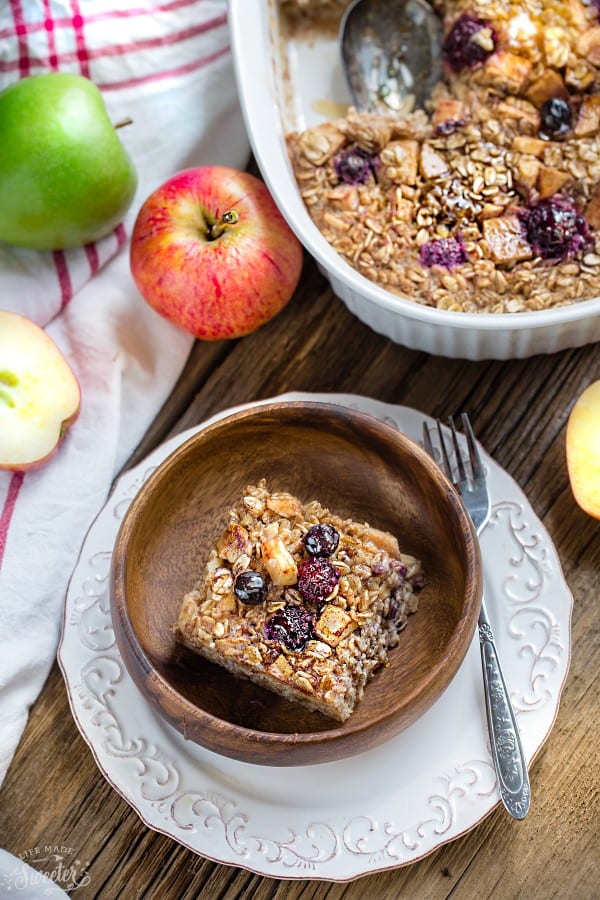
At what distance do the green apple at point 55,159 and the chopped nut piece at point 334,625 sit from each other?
845 millimetres

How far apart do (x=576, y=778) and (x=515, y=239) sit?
2.95 feet

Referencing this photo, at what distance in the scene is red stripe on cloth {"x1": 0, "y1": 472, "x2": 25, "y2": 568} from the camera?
1.76m

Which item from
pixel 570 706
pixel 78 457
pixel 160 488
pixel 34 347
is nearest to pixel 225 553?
pixel 160 488

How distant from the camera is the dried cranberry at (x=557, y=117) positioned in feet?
5.59

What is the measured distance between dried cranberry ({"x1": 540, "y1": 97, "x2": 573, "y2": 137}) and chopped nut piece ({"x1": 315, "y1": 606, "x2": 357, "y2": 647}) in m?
0.90

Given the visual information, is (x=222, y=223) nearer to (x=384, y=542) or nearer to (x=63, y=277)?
(x=63, y=277)

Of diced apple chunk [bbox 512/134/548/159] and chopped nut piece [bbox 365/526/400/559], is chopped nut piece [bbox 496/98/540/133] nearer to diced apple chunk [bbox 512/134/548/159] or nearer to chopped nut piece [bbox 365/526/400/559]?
diced apple chunk [bbox 512/134/548/159]

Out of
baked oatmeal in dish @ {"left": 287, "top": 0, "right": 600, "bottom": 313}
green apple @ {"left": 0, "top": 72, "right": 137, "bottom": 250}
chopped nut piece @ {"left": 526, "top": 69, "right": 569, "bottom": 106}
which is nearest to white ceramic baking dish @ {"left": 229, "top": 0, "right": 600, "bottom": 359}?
baked oatmeal in dish @ {"left": 287, "top": 0, "right": 600, "bottom": 313}

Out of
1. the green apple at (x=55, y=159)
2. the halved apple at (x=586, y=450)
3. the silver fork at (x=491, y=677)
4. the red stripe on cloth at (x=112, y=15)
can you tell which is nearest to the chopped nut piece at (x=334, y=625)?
the silver fork at (x=491, y=677)

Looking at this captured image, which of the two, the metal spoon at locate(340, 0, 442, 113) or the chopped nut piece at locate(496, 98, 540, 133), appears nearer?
the chopped nut piece at locate(496, 98, 540, 133)

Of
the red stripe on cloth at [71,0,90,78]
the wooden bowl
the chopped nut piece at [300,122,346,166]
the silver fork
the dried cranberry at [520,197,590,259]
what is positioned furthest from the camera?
the red stripe on cloth at [71,0,90,78]

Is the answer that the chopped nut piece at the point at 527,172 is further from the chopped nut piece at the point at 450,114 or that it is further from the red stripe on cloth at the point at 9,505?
the red stripe on cloth at the point at 9,505

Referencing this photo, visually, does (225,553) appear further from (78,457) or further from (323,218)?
(323,218)

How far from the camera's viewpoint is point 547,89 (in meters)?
1.72
